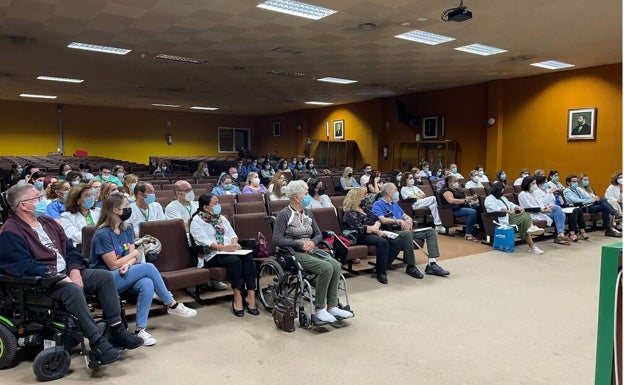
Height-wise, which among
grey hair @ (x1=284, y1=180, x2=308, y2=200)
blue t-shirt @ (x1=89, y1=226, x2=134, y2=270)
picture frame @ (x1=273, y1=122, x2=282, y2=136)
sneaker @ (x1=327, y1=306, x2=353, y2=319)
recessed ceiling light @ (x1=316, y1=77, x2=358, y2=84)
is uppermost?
recessed ceiling light @ (x1=316, y1=77, x2=358, y2=84)

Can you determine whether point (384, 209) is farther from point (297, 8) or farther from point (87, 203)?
point (297, 8)

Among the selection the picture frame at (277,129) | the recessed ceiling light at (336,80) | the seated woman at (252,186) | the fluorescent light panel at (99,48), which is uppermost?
the recessed ceiling light at (336,80)

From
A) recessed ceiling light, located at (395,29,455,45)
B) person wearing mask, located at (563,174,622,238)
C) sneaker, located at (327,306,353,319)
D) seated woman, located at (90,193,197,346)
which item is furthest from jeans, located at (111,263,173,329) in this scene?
person wearing mask, located at (563,174,622,238)

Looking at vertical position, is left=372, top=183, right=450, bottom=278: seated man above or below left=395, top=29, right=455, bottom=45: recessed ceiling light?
below

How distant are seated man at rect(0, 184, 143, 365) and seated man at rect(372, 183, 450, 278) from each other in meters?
2.99

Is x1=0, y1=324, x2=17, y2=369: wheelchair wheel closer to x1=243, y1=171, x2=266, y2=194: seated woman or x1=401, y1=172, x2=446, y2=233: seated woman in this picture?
x1=243, y1=171, x2=266, y2=194: seated woman

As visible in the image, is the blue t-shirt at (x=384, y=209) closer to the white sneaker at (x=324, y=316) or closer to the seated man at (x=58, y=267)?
the white sneaker at (x=324, y=316)

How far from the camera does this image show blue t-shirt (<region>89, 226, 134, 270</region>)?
3.14 metres

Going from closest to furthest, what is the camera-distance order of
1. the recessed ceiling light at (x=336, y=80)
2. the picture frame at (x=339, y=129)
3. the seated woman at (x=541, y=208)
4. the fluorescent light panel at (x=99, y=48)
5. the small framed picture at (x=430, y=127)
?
the seated woman at (x=541, y=208) → the fluorescent light panel at (x=99, y=48) → the recessed ceiling light at (x=336, y=80) → the small framed picture at (x=430, y=127) → the picture frame at (x=339, y=129)

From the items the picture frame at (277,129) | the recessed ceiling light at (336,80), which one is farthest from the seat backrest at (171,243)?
the picture frame at (277,129)

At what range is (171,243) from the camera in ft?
12.8

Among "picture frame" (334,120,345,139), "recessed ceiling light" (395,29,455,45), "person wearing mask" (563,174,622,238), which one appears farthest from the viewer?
"picture frame" (334,120,345,139)

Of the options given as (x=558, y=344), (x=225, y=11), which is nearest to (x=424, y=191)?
(x=225, y=11)

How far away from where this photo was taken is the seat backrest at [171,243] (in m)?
3.84
